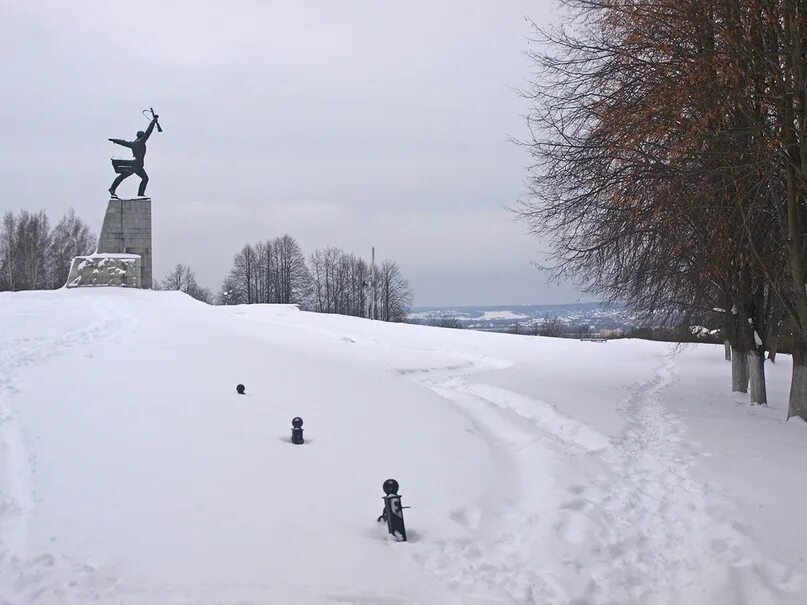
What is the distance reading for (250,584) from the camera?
4.18 metres

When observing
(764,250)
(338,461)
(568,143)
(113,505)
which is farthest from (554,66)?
(113,505)

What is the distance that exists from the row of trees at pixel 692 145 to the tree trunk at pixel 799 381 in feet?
0.06

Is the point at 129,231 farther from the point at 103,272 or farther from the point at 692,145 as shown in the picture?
the point at 692,145

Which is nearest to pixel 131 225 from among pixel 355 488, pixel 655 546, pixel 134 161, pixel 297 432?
pixel 134 161

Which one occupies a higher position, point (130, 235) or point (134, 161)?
point (134, 161)

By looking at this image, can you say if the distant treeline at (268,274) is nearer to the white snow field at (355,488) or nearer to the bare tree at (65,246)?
the bare tree at (65,246)

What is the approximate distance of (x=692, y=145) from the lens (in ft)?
30.4

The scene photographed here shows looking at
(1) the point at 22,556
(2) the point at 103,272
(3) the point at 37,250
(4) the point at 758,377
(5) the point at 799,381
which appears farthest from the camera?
(3) the point at 37,250

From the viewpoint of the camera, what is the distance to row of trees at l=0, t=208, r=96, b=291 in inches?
2053

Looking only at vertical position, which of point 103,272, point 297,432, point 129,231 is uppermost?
point 129,231

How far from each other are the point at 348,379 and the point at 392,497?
6.52 m

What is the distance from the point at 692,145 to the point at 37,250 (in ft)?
196

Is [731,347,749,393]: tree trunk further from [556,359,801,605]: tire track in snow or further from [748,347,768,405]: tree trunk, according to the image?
[556,359,801,605]: tire track in snow

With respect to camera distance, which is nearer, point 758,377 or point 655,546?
point 655,546
